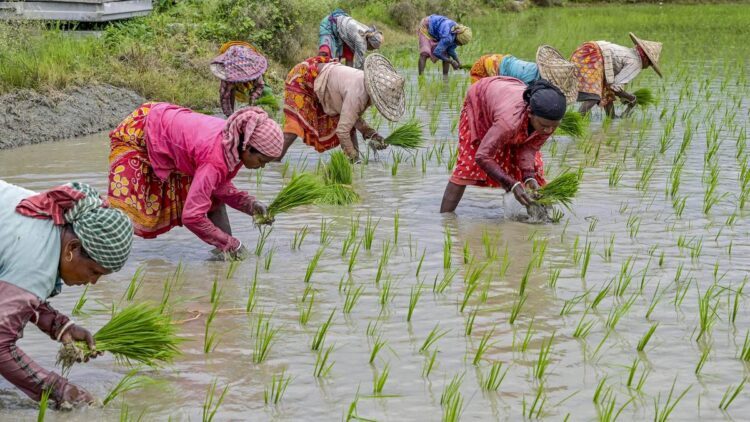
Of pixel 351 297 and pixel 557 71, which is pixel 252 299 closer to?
pixel 351 297

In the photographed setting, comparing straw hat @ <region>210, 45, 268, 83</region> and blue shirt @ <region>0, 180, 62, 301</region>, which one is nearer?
blue shirt @ <region>0, 180, 62, 301</region>

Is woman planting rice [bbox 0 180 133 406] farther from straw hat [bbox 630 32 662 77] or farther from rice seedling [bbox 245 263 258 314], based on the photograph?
straw hat [bbox 630 32 662 77]

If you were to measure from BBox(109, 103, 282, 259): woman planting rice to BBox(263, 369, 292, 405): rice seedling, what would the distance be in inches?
46.4

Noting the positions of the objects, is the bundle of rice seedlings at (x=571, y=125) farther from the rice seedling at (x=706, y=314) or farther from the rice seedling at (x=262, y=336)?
the rice seedling at (x=262, y=336)

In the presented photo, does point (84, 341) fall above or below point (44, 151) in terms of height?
above

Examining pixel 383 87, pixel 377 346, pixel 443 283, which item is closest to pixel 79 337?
pixel 377 346

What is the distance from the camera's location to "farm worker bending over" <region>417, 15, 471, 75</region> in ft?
41.1

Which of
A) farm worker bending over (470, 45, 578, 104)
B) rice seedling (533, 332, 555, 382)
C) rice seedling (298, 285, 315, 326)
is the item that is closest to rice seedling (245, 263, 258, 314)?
rice seedling (298, 285, 315, 326)

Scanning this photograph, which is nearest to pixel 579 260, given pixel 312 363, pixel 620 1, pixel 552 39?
pixel 312 363

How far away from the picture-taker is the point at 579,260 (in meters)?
4.92

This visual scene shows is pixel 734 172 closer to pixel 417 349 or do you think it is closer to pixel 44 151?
pixel 417 349

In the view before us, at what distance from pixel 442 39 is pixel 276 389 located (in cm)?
974

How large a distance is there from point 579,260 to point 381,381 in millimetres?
1952

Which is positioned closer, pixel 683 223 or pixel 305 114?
pixel 683 223
